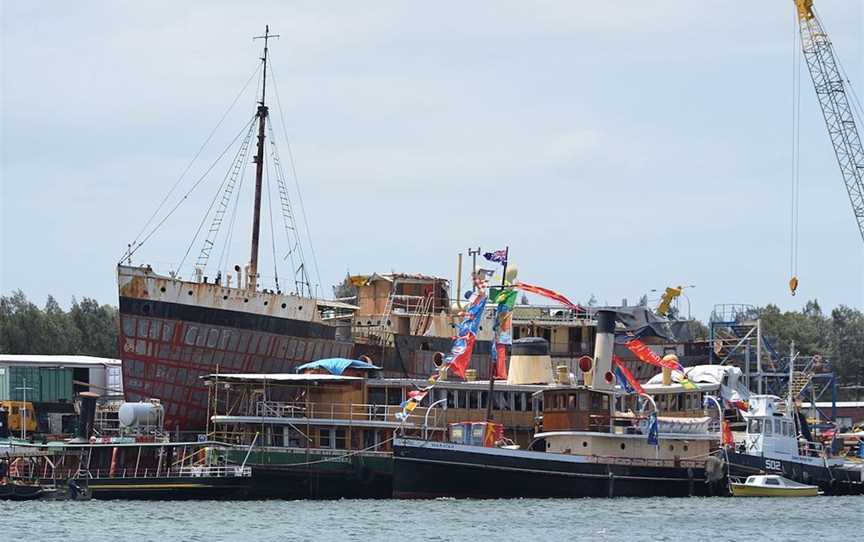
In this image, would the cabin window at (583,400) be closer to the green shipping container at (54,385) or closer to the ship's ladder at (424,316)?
the ship's ladder at (424,316)

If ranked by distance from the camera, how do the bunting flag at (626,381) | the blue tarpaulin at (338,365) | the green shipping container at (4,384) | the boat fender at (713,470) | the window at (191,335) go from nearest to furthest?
the bunting flag at (626,381), the boat fender at (713,470), the blue tarpaulin at (338,365), the window at (191,335), the green shipping container at (4,384)

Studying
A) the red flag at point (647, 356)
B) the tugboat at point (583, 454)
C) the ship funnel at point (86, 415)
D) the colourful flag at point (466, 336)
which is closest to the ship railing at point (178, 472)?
the ship funnel at point (86, 415)

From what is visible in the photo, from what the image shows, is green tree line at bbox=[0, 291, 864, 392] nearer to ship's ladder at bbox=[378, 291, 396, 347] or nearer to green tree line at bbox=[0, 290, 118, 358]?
green tree line at bbox=[0, 290, 118, 358]

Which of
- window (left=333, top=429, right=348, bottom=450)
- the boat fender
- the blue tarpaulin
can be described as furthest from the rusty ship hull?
the boat fender

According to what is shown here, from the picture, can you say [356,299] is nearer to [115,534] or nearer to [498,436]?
[498,436]

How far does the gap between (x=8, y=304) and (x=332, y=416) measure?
97.2 metres

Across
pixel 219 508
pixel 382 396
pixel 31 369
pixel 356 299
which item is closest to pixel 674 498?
pixel 382 396

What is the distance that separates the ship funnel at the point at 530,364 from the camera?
8712 centimetres

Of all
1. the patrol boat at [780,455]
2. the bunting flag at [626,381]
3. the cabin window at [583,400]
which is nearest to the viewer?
the cabin window at [583,400]

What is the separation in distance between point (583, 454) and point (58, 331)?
287 feet

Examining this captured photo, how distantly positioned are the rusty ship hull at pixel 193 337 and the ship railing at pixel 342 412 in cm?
918

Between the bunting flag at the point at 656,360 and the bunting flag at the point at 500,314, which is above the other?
the bunting flag at the point at 500,314

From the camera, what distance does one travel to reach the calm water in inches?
2613

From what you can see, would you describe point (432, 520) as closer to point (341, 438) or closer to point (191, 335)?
point (341, 438)
